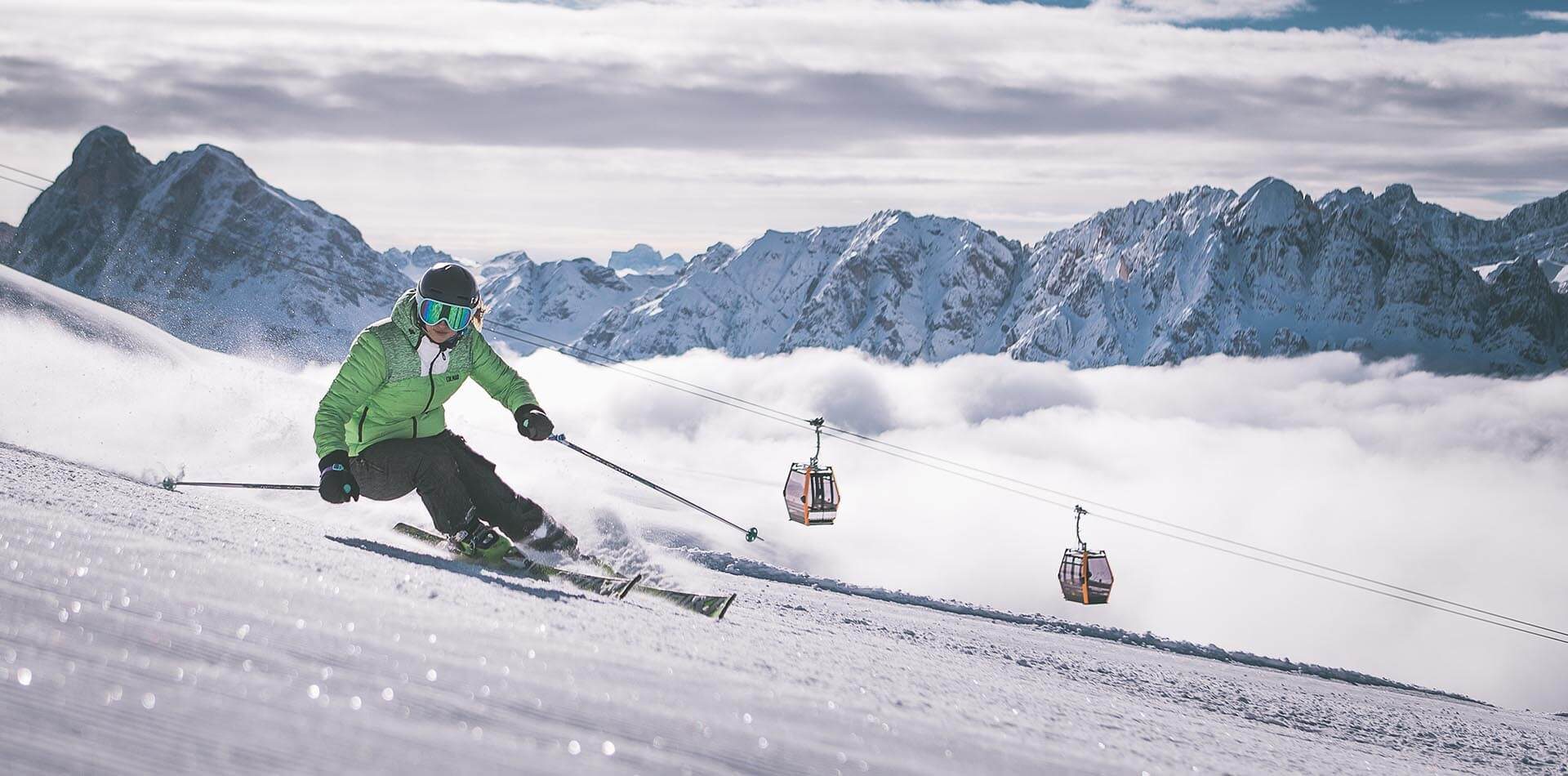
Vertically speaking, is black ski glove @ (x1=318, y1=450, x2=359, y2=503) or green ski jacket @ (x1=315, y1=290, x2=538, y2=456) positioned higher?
green ski jacket @ (x1=315, y1=290, x2=538, y2=456)

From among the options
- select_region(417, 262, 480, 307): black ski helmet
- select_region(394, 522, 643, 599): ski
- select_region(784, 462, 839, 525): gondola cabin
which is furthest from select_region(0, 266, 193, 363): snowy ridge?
select_region(394, 522, 643, 599): ski

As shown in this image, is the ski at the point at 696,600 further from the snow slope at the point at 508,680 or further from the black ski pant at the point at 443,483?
the black ski pant at the point at 443,483

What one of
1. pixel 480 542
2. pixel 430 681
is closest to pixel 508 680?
pixel 430 681

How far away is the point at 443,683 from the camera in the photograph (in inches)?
109

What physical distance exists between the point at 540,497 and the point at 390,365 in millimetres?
7403

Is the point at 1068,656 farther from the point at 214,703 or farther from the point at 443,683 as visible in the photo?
the point at 214,703

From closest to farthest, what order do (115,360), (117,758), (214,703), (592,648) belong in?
(117,758) → (214,703) → (592,648) → (115,360)

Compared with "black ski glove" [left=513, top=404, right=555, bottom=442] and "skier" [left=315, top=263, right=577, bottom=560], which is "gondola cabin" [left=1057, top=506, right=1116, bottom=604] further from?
"skier" [left=315, top=263, right=577, bottom=560]

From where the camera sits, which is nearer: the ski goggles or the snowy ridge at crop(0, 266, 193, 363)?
the ski goggles

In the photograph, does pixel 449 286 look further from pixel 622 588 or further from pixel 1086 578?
pixel 1086 578

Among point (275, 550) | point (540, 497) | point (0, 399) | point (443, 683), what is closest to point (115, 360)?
point (0, 399)

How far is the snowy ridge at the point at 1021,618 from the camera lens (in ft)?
48.8

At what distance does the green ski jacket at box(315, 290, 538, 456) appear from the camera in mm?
7102

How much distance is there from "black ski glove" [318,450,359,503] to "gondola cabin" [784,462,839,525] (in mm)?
15697
